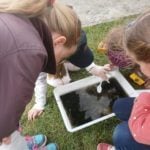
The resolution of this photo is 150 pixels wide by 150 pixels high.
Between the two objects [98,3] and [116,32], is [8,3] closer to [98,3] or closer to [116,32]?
[116,32]

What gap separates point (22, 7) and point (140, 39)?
42 cm

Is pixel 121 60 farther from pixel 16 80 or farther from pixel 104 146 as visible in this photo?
pixel 16 80

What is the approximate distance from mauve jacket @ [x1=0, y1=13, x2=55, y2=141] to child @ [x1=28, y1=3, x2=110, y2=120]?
156mm

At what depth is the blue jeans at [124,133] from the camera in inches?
56.6

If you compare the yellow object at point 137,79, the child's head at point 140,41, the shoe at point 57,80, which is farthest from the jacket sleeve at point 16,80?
the yellow object at point 137,79

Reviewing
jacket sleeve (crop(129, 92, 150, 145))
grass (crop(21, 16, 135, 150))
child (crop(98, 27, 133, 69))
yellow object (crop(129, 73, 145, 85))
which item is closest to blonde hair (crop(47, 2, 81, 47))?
jacket sleeve (crop(129, 92, 150, 145))

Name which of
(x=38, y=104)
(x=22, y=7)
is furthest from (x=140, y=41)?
(x=38, y=104)

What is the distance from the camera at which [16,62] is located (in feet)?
3.47

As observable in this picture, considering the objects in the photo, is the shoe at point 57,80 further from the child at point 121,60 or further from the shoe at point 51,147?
the shoe at point 51,147

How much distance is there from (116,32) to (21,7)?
767 mm

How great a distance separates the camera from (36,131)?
1862 mm

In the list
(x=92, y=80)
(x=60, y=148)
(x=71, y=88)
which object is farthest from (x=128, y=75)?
(x=60, y=148)

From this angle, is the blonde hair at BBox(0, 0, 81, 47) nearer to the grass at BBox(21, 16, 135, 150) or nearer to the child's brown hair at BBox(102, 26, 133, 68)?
the child's brown hair at BBox(102, 26, 133, 68)

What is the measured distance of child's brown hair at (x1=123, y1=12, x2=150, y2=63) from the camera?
1.19m
